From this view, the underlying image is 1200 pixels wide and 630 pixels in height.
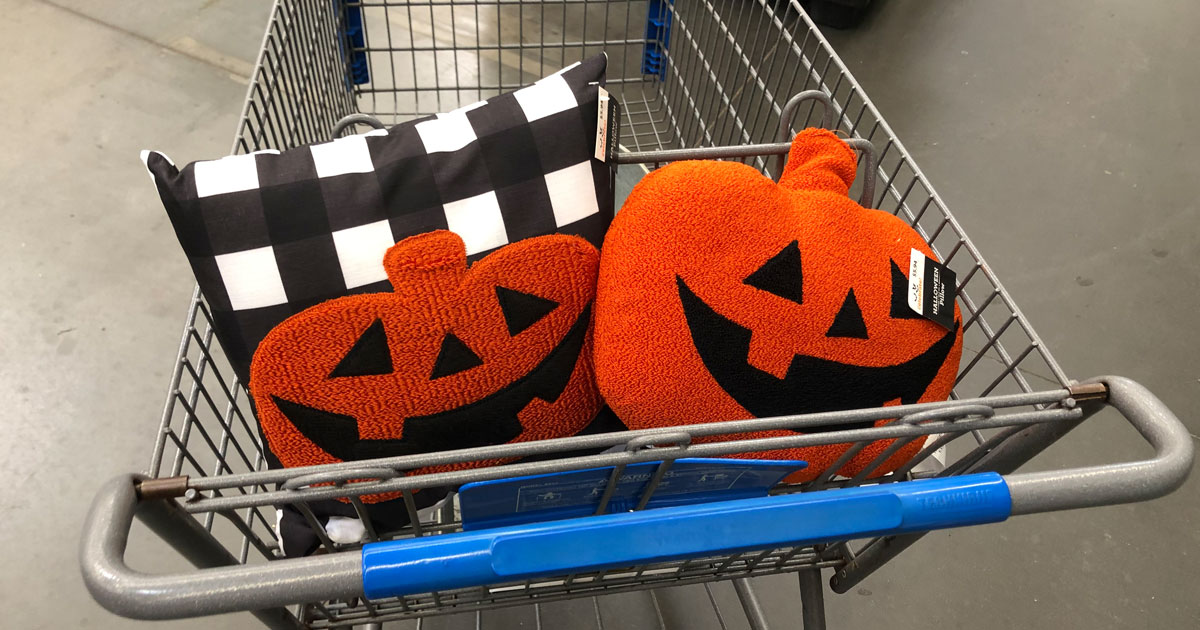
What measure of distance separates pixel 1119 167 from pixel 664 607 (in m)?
1.55

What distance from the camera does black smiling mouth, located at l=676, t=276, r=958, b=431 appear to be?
1.99ft

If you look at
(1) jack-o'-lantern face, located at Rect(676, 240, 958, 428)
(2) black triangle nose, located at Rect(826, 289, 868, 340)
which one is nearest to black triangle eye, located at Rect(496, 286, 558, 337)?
(1) jack-o'-lantern face, located at Rect(676, 240, 958, 428)

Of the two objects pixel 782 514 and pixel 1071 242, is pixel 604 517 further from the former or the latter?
pixel 1071 242

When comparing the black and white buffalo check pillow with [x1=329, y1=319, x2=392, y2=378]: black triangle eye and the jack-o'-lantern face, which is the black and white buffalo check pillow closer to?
[x1=329, y1=319, x2=392, y2=378]: black triangle eye

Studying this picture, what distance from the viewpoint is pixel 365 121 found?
87 cm

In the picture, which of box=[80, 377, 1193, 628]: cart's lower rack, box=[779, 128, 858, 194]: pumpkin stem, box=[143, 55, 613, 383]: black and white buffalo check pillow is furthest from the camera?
box=[779, 128, 858, 194]: pumpkin stem

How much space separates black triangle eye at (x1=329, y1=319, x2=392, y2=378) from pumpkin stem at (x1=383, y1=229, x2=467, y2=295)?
0.12ft

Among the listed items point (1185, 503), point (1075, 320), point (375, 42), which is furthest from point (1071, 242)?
point (375, 42)

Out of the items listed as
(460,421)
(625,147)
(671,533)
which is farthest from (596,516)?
(625,147)

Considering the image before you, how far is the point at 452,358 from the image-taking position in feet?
1.98

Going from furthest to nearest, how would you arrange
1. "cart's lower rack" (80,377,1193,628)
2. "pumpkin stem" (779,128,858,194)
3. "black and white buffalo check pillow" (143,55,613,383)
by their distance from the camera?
"pumpkin stem" (779,128,858,194), "black and white buffalo check pillow" (143,55,613,383), "cart's lower rack" (80,377,1193,628)

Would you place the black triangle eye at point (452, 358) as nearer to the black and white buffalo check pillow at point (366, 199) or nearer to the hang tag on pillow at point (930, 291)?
the black and white buffalo check pillow at point (366, 199)

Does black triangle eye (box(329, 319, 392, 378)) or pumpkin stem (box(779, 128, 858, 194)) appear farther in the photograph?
pumpkin stem (box(779, 128, 858, 194))

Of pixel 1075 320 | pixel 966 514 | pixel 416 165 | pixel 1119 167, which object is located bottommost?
pixel 1075 320
